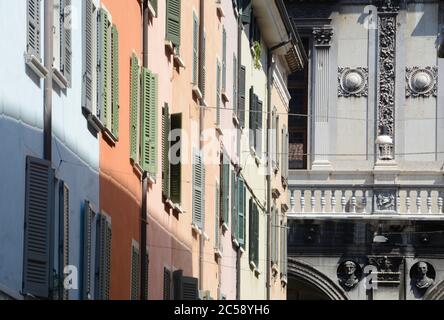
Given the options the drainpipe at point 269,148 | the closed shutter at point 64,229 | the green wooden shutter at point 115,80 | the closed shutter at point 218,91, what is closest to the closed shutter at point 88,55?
the green wooden shutter at point 115,80

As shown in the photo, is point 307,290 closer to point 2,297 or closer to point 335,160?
point 335,160

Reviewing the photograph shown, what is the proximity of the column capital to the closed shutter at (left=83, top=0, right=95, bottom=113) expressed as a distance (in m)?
38.7

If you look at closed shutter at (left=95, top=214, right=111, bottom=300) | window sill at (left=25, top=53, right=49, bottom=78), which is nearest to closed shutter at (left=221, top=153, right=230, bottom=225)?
closed shutter at (left=95, top=214, right=111, bottom=300)

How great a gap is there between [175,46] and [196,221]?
3.58 meters

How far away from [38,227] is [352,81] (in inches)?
1669

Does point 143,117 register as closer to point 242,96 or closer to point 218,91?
point 218,91

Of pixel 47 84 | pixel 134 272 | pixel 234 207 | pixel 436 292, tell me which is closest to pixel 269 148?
pixel 234 207

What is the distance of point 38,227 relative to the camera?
722 inches

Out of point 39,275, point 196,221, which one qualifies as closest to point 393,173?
point 196,221

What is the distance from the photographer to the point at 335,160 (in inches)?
2354

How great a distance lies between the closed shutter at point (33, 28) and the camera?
18.1 metres

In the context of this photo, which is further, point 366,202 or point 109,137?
point 366,202

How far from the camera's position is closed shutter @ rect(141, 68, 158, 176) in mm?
25656

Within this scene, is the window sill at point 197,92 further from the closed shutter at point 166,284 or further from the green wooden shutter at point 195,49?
the closed shutter at point 166,284
